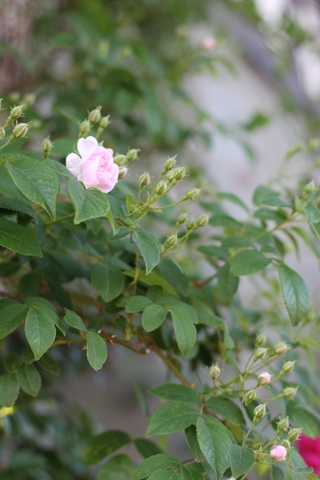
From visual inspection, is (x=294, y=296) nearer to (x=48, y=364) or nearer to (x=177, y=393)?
(x=177, y=393)

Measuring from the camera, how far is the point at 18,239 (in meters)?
0.48

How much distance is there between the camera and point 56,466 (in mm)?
1116

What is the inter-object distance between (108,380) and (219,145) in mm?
891

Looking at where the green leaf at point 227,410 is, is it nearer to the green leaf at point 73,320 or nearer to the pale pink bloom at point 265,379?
the pale pink bloom at point 265,379

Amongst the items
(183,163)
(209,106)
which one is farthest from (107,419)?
(209,106)

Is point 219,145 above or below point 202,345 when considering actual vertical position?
below

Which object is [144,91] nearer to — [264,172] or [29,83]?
[29,83]

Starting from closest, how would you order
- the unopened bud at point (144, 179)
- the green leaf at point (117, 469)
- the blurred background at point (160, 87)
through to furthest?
1. the unopened bud at point (144, 179)
2. the green leaf at point (117, 469)
3. the blurred background at point (160, 87)

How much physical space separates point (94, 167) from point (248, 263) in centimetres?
22

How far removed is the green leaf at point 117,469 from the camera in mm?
617

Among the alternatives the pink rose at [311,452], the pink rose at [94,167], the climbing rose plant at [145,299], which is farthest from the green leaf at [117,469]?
the pink rose at [94,167]

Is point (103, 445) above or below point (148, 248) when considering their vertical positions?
below

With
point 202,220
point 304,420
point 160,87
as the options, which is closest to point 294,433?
point 304,420

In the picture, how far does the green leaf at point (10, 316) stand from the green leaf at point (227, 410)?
8.7 inches
